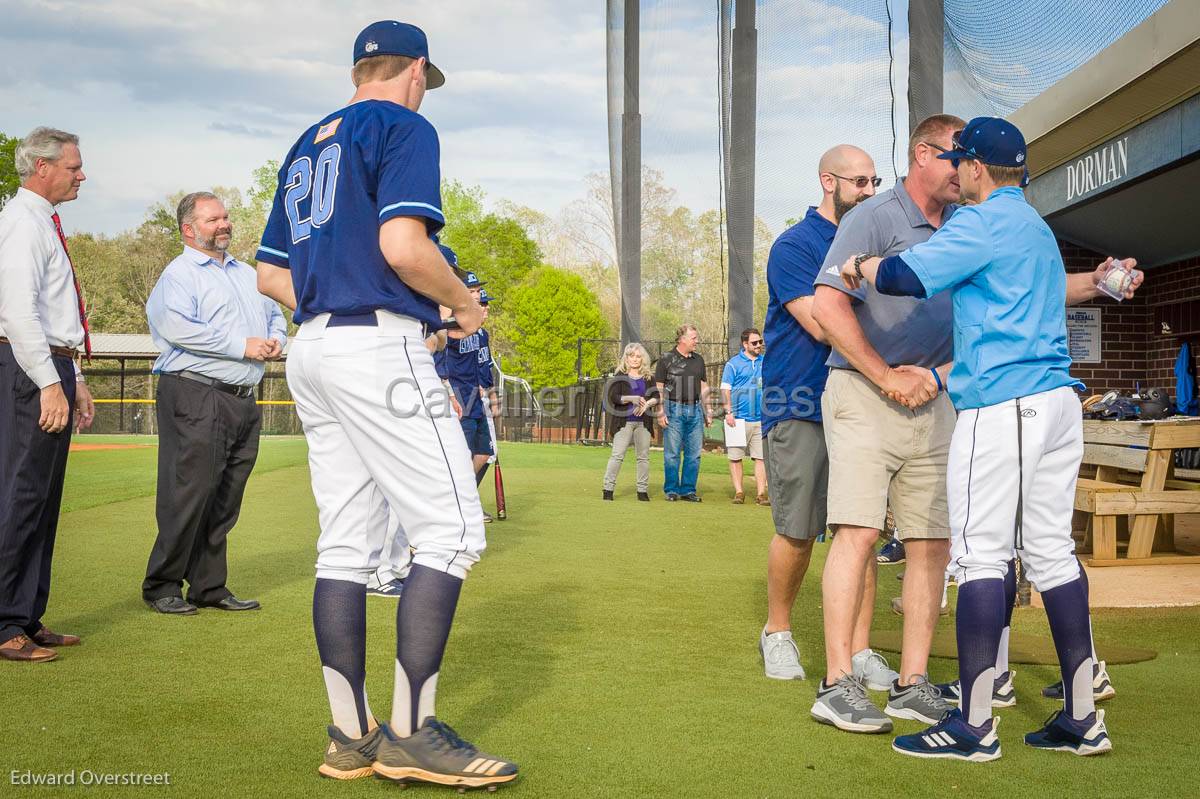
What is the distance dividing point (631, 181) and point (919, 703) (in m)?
16.5

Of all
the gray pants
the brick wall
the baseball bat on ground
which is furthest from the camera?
the gray pants

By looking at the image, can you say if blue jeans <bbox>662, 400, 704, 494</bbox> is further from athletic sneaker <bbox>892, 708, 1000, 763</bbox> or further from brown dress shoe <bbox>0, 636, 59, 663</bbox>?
athletic sneaker <bbox>892, 708, 1000, 763</bbox>

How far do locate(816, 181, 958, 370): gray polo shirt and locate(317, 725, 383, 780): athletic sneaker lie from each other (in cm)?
220

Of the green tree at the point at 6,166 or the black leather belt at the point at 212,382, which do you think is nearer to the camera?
the black leather belt at the point at 212,382

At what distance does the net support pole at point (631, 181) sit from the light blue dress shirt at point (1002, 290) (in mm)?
15450

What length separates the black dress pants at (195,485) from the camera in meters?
5.88

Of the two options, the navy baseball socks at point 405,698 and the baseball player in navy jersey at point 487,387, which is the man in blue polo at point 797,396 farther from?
the baseball player in navy jersey at point 487,387

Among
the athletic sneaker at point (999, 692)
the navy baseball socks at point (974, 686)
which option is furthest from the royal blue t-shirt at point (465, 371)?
the navy baseball socks at point (974, 686)

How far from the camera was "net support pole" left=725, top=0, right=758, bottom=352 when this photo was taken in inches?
520

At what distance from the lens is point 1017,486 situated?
3443mm

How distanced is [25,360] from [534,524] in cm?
630

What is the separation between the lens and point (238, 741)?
3.56m

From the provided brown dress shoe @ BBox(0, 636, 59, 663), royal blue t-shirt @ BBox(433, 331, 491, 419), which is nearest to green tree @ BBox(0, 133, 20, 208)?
royal blue t-shirt @ BBox(433, 331, 491, 419)

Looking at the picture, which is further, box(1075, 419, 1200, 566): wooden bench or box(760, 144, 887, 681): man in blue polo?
box(1075, 419, 1200, 566): wooden bench
